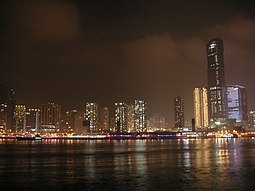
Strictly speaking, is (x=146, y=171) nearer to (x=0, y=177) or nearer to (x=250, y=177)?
(x=250, y=177)

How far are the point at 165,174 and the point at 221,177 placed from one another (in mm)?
5612

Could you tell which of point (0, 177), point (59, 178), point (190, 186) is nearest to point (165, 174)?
point (190, 186)

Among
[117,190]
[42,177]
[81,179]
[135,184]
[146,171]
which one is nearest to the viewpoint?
[117,190]

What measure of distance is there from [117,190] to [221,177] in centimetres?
1098

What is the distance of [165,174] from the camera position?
3541cm

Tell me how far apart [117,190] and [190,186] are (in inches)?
226

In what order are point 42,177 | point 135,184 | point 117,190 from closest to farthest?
point 117,190
point 135,184
point 42,177

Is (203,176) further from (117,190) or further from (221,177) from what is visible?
(117,190)

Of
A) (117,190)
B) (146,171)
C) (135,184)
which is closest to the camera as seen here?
(117,190)

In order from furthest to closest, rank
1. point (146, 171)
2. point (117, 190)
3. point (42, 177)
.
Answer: point (146, 171)
point (42, 177)
point (117, 190)

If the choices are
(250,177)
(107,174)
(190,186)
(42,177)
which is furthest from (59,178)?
(250,177)

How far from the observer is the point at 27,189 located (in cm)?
2792

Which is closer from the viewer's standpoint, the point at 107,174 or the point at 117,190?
the point at 117,190

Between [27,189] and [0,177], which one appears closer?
[27,189]
